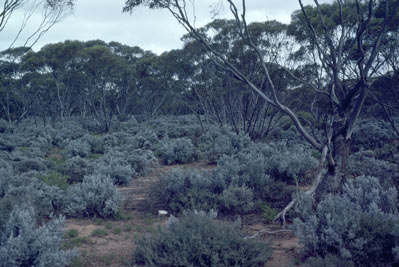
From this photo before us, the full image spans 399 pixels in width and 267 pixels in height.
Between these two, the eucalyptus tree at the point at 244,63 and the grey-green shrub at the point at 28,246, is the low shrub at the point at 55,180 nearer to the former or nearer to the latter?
the grey-green shrub at the point at 28,246

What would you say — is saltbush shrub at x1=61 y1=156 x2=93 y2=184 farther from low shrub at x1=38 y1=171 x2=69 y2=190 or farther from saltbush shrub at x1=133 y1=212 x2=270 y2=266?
saltbush shrub at x1=133 y1=212 x2=270 y2=266

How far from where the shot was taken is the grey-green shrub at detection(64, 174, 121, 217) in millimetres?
7086

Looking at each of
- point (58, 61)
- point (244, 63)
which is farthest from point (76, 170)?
point (58, 61)

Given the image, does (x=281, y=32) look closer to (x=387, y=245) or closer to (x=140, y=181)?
(x=140, y=181)

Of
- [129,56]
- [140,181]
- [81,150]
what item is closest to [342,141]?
[140,181]

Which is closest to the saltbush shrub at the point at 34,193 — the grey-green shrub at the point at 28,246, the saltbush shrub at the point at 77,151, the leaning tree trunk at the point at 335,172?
the grey-green shrub at the point at 28,246

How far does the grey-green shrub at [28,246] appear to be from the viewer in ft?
13.1

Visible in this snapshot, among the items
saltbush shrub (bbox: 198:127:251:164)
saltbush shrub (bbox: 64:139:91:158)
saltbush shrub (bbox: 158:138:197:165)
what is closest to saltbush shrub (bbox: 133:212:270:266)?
saltbush shrub (bbox: 198:127:251:164)

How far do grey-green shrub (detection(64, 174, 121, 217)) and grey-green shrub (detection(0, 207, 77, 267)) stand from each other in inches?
101

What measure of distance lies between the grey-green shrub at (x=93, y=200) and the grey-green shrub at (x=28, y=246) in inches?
101

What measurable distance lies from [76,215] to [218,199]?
2709 mm

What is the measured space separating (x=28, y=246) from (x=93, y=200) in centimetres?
295

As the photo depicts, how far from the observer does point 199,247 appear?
4.45m

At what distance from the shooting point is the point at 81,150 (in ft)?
48.2
